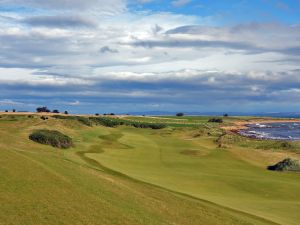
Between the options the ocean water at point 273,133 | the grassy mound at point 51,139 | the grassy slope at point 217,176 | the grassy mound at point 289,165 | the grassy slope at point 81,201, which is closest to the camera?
the grassy slope at point 81,201

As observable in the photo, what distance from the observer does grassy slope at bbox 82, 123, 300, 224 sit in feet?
96.0

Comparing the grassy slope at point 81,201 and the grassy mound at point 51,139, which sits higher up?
the grassy mound at point 51,139

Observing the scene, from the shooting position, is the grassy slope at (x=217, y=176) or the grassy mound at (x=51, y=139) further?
the grassy mound at (x=51, y=139)

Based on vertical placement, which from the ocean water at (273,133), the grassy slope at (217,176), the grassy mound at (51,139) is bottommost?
the grassy slope at (217,176)

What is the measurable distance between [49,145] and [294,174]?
81.4 ft

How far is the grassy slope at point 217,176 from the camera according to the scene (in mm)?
29250

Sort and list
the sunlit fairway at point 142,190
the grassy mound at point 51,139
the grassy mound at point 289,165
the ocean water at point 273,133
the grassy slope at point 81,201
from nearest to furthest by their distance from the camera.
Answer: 1. the grassy slope at point 81,201
2. the sunlit fairway at point 142,190
3. the grassy mound at point 289,165
4. the grassy mound at point 51,139
5. the ocean water at point 273,133

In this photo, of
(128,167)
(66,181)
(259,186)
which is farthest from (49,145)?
(66,181)

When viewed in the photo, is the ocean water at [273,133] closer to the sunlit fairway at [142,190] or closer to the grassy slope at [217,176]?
the grassy slope at [217,176]

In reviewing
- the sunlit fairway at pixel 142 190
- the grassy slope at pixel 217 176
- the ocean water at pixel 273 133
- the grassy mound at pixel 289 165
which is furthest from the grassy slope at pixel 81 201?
the ocean water at pixel 273 133

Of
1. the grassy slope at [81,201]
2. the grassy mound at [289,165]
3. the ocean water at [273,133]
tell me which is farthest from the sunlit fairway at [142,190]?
the ocean water at [273,133]

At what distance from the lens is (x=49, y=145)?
48.8 metres

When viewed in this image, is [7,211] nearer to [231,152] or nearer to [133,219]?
[133,219]

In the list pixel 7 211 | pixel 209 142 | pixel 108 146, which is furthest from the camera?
pixel 209 142
